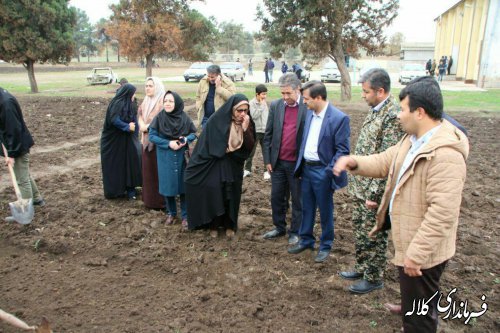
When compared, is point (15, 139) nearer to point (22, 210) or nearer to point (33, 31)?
point (22, 210)

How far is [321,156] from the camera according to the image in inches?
162

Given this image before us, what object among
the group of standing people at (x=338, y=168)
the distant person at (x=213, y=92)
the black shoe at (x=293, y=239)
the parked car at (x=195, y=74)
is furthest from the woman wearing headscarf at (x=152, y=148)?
the parked car at (x=195, y=74)

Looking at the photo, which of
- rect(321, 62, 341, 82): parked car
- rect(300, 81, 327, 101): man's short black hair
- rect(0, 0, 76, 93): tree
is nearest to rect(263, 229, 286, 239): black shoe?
rect(300, 81, 327, 101): man's short black hair

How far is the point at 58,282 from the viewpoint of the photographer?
4031mm

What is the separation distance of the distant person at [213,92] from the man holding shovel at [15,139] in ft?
8.36

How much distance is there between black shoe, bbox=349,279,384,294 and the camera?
148 inches

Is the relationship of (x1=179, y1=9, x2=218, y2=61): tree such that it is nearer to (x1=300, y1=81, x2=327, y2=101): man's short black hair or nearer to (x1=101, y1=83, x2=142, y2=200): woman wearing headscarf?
(x1=101, y1=83, x2=142, y2=200): woman wearing headscarf

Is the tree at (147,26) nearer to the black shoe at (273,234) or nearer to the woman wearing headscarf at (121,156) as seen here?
the woman wearing headscarf at (121,156)

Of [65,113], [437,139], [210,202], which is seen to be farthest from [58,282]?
[65,113]

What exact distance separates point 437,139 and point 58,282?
350cm

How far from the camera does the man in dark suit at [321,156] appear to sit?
159 inches

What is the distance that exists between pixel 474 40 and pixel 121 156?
94.6 feet

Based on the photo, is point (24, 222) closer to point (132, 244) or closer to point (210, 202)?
point (132, 244)

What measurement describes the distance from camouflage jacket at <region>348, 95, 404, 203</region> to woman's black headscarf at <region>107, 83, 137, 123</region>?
11.8 feet
